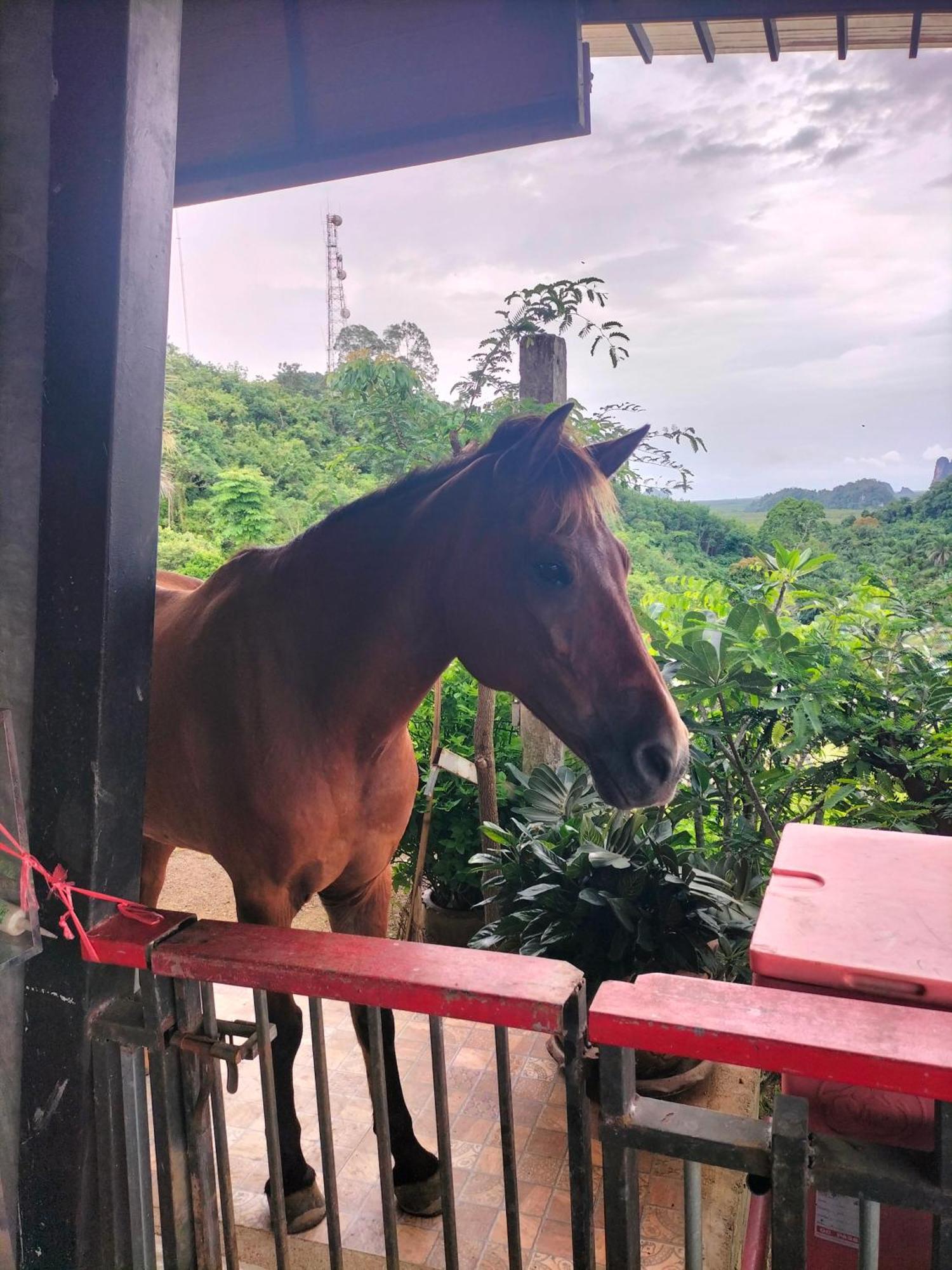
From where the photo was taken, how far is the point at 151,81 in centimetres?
114

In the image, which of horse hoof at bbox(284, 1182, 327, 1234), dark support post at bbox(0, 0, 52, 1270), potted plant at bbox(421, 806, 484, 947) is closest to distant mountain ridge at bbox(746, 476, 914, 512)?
potted plant at bbox(421, 806, 484, 947)

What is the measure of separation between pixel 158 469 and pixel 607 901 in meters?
1.72

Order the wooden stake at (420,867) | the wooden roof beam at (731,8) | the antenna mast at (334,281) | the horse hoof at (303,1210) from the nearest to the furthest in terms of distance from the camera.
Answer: the wooden roof beam at (731,8) < the horse hoof at (303,1210) < the wooden stake at (420,867) < the antenna mast at (334,281)

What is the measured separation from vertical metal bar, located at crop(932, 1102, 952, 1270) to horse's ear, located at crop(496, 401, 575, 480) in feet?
3.66

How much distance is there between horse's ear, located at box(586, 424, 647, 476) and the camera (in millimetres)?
1737

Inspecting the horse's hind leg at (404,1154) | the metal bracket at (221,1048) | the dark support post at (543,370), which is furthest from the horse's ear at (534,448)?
the dark support post at (543,370)

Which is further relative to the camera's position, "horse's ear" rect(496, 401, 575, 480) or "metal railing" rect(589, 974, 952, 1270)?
"horse's ear" rect(496, 401, 575, 480)

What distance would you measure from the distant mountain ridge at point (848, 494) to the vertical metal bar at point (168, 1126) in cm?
750

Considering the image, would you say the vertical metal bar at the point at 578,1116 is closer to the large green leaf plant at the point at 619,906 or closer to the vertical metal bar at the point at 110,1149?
the vertical metal bar at the point at 110,1149

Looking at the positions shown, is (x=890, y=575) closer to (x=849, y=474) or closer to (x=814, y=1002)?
(x=849, y=474)

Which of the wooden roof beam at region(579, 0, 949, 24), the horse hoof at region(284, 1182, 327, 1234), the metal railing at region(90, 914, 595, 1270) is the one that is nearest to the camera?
the metal railing at region(90, 914, 595, 1270)

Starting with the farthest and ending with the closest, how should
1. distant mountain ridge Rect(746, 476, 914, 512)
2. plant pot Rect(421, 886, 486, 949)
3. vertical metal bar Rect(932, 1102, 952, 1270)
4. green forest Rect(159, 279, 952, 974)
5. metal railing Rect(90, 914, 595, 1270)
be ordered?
distant mountain ridge Rect(746, 476, 914, 512) → plant pot Rect(421, 886, 486, 949) → green forest Rect(159, 279, 952, 974) → metal railing Rect(90, 914, 595, 1270) → vertical metal bar Rect(932, 1102, 952, 1270)

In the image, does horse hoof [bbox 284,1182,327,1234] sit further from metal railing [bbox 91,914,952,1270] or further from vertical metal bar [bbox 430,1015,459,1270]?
vertical metal bar [bbox 430,1015,459,1270]

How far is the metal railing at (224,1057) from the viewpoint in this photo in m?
0.99
